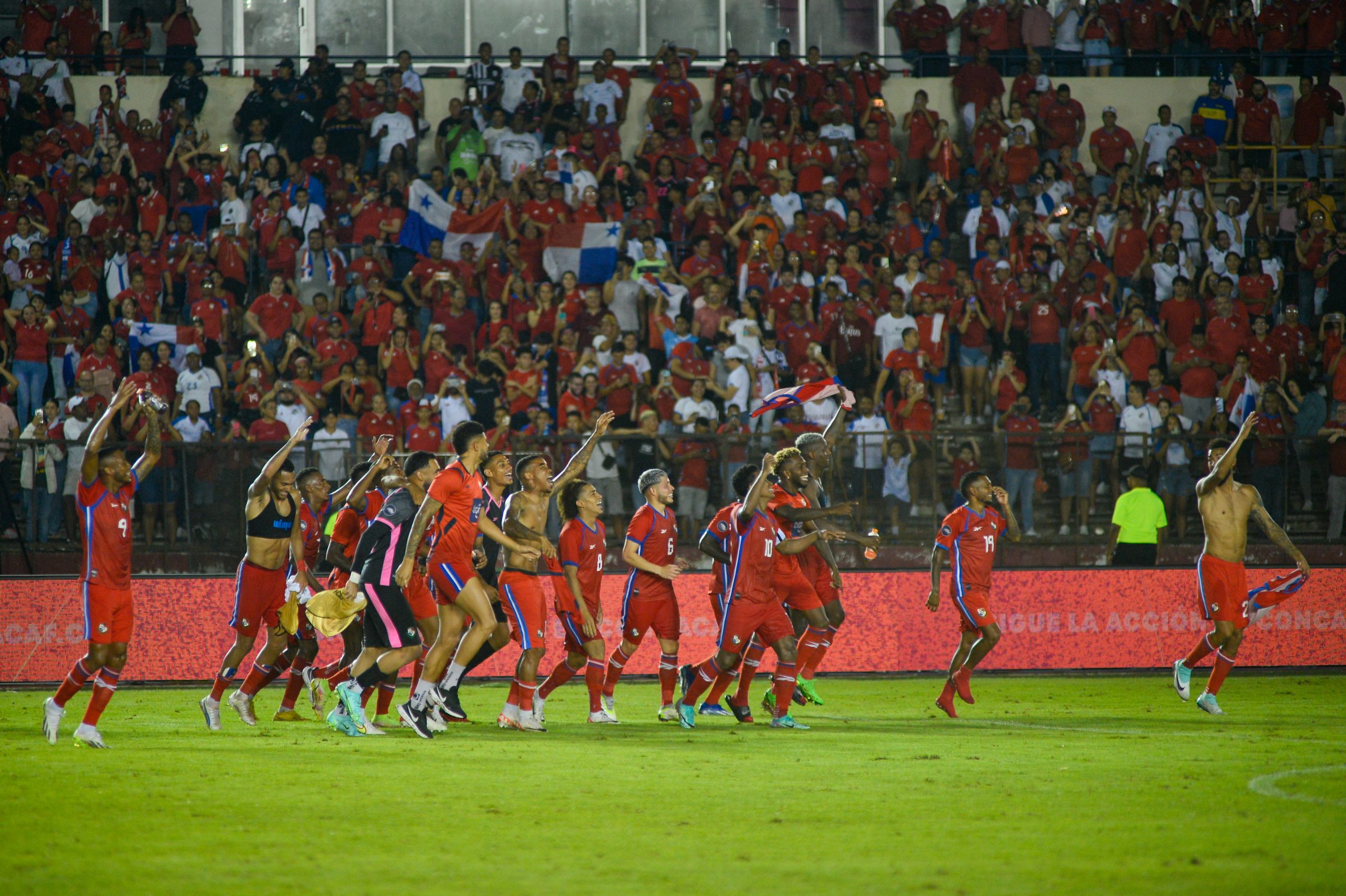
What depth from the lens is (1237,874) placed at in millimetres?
6266

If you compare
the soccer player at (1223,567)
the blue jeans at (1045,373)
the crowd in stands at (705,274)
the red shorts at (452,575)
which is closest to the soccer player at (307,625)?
the red shorts at (452,575)

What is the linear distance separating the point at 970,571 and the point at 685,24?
16.9m

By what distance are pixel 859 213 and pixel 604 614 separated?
29.7 ft

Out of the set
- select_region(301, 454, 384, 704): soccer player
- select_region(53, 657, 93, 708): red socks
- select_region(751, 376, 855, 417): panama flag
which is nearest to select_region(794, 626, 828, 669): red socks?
select_region(751, 376, 855, 417): panama flag

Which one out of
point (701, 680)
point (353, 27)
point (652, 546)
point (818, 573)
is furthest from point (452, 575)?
point (353, 27)

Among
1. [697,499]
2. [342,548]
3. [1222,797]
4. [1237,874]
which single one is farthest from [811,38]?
[1237,874]

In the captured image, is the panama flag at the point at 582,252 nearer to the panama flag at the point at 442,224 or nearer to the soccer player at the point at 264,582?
the panama flag at the point at 442,224

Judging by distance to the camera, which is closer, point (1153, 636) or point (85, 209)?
point (1153, 636)

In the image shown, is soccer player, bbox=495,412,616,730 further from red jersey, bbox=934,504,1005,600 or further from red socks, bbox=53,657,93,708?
red jersey, bbox=934,504,1005,600

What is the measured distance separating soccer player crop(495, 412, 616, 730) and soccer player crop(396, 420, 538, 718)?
13 cm

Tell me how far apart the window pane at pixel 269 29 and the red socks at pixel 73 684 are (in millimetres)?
18217

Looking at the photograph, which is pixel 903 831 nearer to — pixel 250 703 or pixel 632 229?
pixel 250 703

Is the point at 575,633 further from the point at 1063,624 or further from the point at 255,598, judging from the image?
the point at 1063,624

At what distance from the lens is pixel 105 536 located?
35.7 ft
